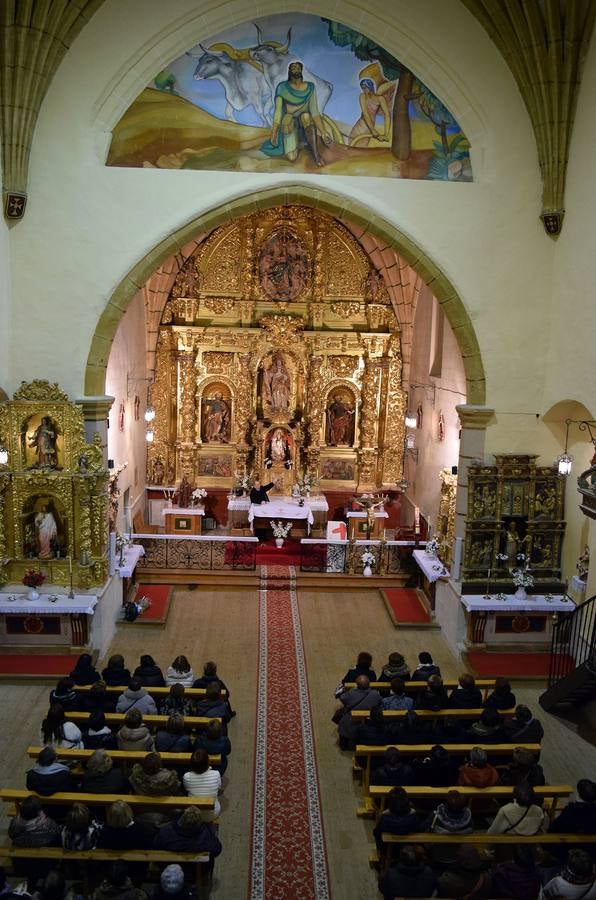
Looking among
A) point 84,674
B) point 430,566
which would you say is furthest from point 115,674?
point 430,566

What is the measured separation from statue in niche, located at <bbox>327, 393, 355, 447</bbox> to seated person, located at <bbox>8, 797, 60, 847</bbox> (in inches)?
672

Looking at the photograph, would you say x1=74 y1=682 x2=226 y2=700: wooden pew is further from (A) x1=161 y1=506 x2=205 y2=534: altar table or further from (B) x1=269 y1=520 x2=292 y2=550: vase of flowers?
(A) x1=161 y1=506 x2=205 y2=534: altar table

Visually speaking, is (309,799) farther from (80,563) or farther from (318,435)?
(318,435)

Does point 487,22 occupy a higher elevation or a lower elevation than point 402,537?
higher

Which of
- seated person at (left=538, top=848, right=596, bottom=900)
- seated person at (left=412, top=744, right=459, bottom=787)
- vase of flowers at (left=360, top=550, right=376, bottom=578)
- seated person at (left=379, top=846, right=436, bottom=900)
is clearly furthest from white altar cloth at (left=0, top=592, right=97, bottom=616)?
seated person at (left=538, top=848, right=596, bottom=900)

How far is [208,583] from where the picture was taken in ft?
58.5

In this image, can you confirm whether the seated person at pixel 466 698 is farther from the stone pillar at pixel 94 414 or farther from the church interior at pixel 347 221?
the stone pillar at pixel 94 414

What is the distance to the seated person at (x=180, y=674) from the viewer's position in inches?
440

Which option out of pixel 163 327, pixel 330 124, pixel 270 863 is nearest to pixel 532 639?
pixel 270 863

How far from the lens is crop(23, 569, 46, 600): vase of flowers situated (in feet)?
45.0

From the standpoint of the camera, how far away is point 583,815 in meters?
7.94

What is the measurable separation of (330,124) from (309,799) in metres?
11.0

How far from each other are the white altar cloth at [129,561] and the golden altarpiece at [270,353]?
22.3 ft

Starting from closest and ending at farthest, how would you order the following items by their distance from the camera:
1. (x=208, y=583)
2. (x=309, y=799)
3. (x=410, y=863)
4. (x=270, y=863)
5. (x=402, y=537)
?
1. (x=410, y=863)
2. (x=270, y=863)
3. (x=309, y=799)
4. (x=208, y=583)
5. (x=402, y=537)
